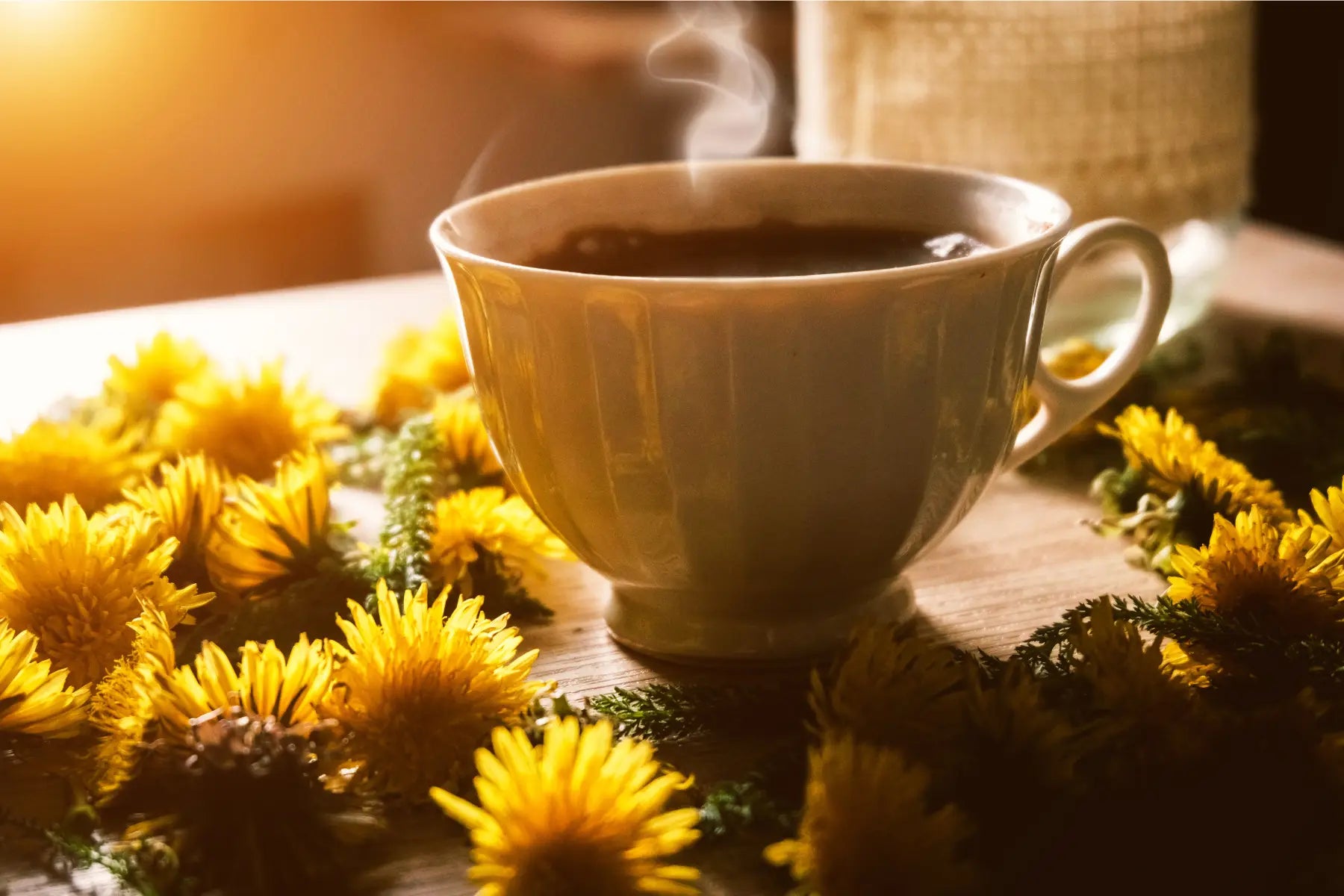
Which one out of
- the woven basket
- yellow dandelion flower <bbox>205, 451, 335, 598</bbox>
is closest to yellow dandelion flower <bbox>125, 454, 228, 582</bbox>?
yellow dandelion flower <bbox>205, 451, 335, 598</bbox>

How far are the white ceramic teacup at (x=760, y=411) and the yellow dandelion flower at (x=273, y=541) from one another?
0.09m

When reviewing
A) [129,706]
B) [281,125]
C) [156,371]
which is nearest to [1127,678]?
[129,706]

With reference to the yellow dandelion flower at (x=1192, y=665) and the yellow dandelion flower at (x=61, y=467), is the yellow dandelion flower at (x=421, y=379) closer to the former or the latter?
the yellow dandelion flower at (x=61, y=467)

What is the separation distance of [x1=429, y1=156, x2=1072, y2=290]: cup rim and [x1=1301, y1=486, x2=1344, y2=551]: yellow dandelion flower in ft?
0.46

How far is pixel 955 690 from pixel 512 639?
0.48 feet

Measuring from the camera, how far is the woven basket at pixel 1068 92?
78cm

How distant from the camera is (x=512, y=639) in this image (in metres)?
0.42

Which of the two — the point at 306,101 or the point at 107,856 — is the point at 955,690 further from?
the point at 306,101

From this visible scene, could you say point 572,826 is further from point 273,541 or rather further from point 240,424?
point 240,424

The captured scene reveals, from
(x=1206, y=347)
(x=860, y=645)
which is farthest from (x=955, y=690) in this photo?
(x=1206, y=347)

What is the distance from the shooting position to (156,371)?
2.38ft

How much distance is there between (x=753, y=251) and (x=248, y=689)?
0.30 meters

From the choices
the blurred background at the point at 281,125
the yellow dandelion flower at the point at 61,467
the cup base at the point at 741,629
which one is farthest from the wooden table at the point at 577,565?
the blurred background at the point at 281,125

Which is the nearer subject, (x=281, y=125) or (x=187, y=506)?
(x=187, y=506)
